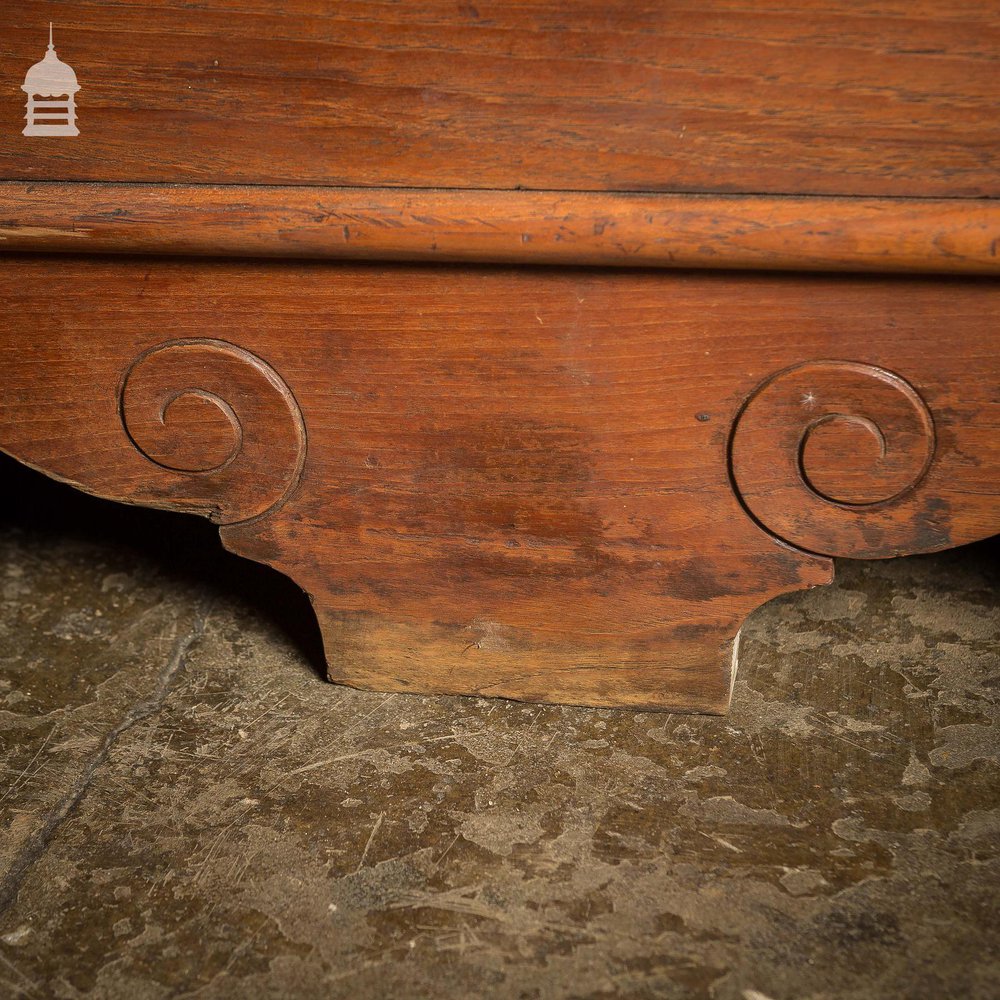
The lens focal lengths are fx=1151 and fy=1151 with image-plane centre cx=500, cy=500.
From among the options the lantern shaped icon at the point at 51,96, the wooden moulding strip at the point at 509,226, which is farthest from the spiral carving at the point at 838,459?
the lantern shaped icon at the point at 51,96

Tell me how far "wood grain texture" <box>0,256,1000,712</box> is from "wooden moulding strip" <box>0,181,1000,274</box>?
0.05m

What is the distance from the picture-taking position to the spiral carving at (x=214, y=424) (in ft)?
3.96

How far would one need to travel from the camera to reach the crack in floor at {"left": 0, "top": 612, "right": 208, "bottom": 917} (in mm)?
1124

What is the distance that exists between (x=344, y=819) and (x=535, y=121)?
2.36ft

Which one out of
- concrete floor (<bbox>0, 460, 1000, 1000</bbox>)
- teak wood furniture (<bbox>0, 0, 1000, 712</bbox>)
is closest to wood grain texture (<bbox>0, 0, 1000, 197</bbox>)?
teak wood furniture (<bbox>0, 0, 1000, 712</bbox>)

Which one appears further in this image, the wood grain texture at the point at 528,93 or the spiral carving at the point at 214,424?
the spiral carving at the point at 214,424

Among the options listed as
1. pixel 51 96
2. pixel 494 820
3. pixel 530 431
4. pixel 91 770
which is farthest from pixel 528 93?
pixel 91 770

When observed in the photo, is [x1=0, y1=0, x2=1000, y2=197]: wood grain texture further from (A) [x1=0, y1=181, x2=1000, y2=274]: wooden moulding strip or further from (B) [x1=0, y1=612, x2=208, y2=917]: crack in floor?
(B) [x1=0, y1=612, x2=208, y2=917]: crack in floor

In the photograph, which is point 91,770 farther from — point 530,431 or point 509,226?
point 509,226

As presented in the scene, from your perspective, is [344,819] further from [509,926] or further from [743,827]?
[743,827]

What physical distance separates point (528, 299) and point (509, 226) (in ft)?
0.31

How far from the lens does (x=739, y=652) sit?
4.84 ft

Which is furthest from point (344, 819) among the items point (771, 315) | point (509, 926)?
point (771, 315)

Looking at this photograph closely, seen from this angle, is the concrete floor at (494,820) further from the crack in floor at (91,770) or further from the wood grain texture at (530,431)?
the wood grain texture at (530,431)
